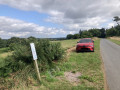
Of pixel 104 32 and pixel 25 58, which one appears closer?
pixel 25 58

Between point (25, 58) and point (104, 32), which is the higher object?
point (104, 32)

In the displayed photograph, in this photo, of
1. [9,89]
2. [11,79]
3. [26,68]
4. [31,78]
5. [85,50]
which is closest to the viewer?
[9,89]

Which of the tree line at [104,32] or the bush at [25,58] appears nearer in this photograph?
the bush at [25,58]

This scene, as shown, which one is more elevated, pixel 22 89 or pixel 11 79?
pixel 11 79

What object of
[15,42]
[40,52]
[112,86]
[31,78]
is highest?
[15,42]

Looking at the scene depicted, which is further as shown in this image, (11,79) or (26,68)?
(26,68)

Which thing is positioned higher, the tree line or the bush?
the tree line

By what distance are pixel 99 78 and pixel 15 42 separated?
190 inches

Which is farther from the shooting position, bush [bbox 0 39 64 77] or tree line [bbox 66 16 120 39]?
tree line [bbox 66 16 120 39]

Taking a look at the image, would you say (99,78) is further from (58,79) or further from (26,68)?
(26,68)

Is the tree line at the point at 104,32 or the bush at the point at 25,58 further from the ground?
the tree line at the point at 104,32

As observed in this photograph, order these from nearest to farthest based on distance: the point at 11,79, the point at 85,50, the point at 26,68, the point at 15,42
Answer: the point at 11,79, the point at 26,68, the point at 15,42, the point at 85,50

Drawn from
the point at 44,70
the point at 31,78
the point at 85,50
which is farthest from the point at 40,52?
the point at 85,50

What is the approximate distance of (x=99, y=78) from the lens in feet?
11.8
